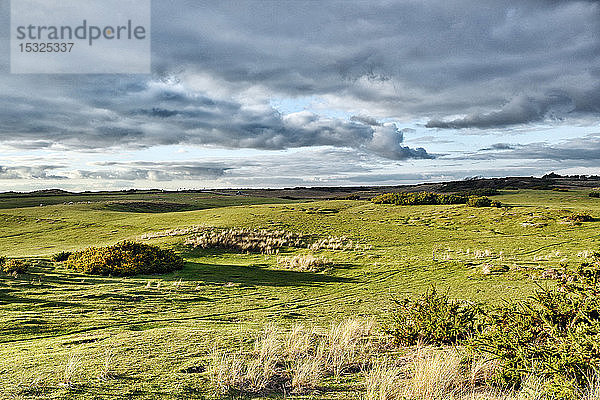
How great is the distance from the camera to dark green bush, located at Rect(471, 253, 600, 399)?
6.64 metres

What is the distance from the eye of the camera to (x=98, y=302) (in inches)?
571

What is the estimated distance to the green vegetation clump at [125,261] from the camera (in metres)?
19.9

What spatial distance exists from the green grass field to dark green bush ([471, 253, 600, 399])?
280 cm

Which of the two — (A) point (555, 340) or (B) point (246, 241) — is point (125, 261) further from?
(A) point (555, 340)

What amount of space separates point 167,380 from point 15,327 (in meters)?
7.14

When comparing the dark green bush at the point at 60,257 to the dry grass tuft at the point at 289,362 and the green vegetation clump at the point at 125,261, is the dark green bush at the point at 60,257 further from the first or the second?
the dry grass tuft at the point at 289,362

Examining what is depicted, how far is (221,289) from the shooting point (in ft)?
58.9

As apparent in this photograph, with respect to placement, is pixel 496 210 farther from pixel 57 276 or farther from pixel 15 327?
pixel 15 327

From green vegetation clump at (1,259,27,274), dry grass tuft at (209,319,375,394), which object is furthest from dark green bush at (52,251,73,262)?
dry grass tuft at (209,319,375,394)

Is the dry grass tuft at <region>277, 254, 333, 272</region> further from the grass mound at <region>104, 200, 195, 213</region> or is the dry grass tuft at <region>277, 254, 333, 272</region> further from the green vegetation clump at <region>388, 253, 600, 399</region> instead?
the grass mound at <region>104, 200, 195, 213</region>

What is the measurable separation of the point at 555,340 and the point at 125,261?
1902 centimetres

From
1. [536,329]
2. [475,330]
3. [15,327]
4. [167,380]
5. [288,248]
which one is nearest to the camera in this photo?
[167,380]


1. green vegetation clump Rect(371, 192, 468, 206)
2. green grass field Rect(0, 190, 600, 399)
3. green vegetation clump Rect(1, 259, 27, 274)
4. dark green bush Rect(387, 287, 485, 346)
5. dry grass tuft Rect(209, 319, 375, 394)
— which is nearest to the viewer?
dry grass tuft Rect(209, 319, 375, 394)

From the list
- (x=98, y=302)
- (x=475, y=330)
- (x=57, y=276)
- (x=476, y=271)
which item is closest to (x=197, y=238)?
(x=57, y=276)
